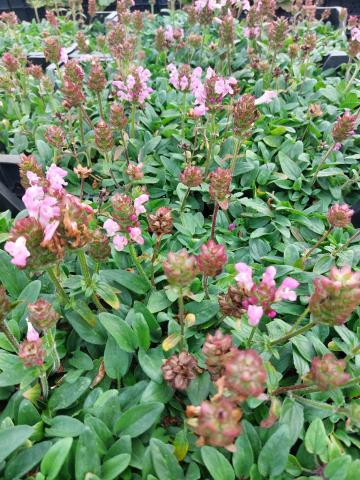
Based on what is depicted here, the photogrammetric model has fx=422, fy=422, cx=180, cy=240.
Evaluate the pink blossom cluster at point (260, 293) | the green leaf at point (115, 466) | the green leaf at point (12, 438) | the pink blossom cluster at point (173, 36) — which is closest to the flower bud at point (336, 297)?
the pink blossom cluster at point (260, 293)

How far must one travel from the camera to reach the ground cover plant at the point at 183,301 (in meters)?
1.25

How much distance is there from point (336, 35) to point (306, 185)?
98.6 inches

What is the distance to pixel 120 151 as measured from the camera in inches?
102

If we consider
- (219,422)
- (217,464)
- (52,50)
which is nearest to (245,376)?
(219,422)

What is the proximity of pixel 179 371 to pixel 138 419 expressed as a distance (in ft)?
0.68

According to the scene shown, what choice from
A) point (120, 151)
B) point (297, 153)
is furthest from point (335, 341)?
point (120, 151)

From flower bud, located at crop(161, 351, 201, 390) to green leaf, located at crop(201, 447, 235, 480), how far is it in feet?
0.69

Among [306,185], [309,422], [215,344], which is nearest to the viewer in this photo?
[215,344]

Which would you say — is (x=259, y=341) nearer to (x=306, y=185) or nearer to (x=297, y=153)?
(x=306, y=185)

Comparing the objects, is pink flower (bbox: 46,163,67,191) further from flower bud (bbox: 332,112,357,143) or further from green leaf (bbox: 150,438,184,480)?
flower bud (bbox: 332,112,357,143)

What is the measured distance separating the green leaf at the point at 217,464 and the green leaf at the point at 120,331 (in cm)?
45

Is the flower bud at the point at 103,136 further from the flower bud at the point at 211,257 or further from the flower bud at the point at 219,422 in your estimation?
the flower bud at the point at 219,422

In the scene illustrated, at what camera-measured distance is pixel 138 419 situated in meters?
1.40

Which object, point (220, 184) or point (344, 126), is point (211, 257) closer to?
point (220, 184)
